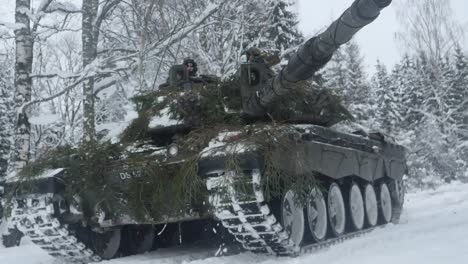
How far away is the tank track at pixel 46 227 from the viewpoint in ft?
22.3

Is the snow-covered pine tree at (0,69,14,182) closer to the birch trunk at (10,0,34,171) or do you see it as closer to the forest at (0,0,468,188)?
the forest at (0,0,468,188)

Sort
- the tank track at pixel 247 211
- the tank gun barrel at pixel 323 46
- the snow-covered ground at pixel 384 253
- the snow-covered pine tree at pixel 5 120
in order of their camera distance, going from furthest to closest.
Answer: the snow-covered pine tree at pixel 5 120, the tank track at pixel 247 211, the snow-covered ground at pixel 384 253, the tank gun barrel at pixel 323 46

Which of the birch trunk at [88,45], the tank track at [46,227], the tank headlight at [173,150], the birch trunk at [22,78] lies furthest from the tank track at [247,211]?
the birch trunk at [22,78]

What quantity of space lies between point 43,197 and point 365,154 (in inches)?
186

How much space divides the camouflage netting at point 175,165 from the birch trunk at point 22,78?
14.1 ft

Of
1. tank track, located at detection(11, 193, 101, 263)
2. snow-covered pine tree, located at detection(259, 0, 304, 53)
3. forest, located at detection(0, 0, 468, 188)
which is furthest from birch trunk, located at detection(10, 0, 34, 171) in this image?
snow-covered pine tree, located at detection(259, 0, 304, 53)

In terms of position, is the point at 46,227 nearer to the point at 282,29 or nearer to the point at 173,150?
the point at 173,150

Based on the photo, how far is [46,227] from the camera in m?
6.93

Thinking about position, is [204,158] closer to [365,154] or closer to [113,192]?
[113,192]

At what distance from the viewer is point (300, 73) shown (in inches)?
199

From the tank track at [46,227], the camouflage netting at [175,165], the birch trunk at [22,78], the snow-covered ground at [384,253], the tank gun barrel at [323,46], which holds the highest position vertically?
the birch trunk at [22,78]

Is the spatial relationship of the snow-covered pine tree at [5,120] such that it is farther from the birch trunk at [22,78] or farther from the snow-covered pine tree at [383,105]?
the snow-covered pine tree at [383,105]

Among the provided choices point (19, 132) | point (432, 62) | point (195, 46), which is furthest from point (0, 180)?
point (432, 62)

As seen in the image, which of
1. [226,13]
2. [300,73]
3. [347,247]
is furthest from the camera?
[226,13]
